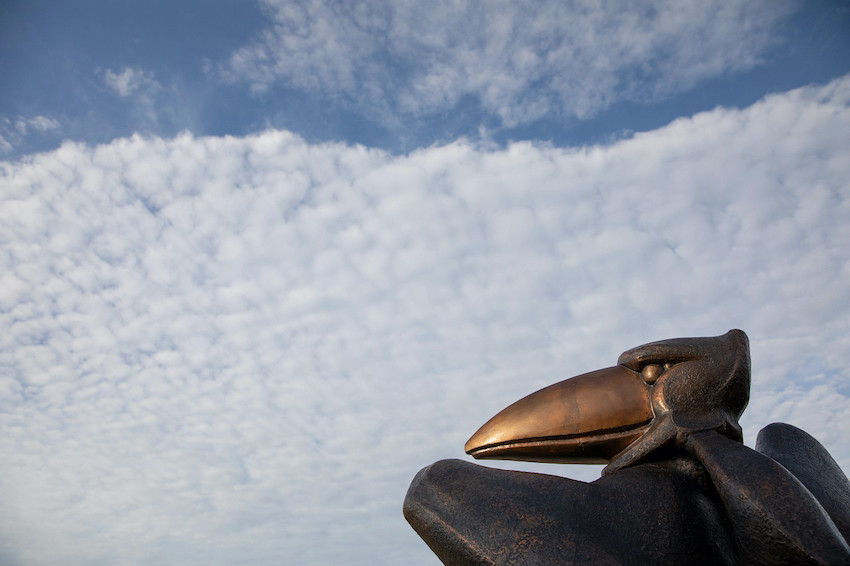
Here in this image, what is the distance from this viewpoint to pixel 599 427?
168 inches

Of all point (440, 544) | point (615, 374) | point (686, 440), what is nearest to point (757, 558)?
point (686, 440)

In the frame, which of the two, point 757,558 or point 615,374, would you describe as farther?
point 615,374

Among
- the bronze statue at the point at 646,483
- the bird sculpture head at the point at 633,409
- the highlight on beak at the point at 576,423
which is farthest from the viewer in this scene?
the highlight on beak at the point at 576,423

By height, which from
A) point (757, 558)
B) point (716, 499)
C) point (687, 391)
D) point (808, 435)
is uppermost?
point (687, 391)

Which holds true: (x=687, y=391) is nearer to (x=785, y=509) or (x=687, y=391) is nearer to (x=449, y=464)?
(x=785, y=509)

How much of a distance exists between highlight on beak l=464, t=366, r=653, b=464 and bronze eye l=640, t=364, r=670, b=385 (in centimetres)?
4

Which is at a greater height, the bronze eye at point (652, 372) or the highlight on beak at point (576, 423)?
the bronze eye at point (652, 372)

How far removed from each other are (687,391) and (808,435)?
1.37 metres

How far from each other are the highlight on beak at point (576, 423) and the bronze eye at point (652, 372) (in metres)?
0.04

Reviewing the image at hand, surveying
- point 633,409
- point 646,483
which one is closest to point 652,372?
point 633,409

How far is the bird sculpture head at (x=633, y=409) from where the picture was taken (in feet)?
13.5

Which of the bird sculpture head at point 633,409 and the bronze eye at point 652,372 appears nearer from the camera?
the bird sculpture head at point 633,409

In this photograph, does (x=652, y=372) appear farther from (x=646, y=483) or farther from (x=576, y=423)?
(x=646, y=483)

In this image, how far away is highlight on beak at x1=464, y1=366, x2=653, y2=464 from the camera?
4270mm
